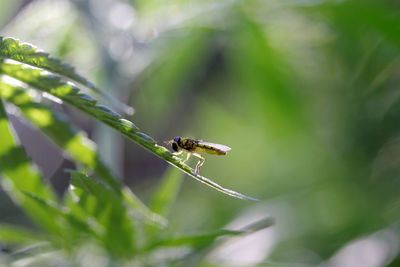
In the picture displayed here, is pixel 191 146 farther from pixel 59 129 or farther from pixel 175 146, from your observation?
pixel 59 129

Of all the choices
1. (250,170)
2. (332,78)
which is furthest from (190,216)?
(332,78)

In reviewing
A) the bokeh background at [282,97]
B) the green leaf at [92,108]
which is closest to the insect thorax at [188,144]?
the bokeh background at [282,97]

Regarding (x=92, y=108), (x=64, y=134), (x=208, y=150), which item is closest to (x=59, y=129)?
(x=64, y=134)

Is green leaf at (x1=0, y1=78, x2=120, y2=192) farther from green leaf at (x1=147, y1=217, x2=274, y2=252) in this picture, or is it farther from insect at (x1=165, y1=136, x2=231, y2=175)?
insect at (x1=165, y1=136, x2=231, y2=175)

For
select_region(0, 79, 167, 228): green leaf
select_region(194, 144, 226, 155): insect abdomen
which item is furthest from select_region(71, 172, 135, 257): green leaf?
select_region(194, 144, 226, 155): insect abdomen

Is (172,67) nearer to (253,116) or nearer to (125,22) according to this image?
(253,116)

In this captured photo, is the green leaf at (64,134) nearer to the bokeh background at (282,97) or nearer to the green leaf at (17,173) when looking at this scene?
the green leaf at (17,173)
